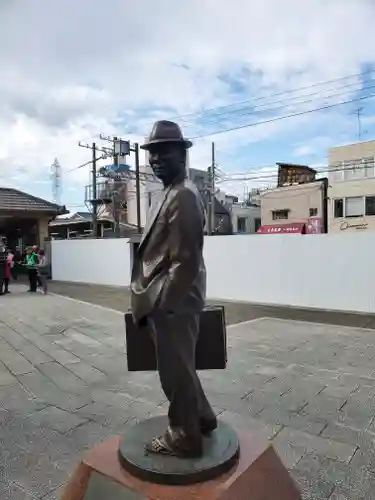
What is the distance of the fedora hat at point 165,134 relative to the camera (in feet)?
6.14

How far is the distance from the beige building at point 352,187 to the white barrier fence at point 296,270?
12.7m

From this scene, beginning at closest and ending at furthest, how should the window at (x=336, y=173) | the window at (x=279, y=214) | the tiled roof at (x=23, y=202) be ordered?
the tiled roof at (x=23, y=202)
the window at (x=336, y=173)
the window at (x=279, y=214)

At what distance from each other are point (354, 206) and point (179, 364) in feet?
71.1

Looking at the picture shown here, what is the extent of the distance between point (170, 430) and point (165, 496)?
29cm

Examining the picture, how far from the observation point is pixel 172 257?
1.79 meters

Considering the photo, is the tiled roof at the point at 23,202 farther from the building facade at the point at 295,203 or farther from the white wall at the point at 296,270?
the building facade at the point at 295,203

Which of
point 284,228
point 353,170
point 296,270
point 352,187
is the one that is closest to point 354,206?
point 352,187

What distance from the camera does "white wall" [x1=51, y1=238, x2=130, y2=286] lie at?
574 inches

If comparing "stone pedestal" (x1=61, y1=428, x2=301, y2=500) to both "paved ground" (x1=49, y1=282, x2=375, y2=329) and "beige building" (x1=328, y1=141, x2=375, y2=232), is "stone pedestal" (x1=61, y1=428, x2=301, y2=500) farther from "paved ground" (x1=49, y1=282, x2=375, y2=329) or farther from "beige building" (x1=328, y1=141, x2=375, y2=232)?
"beige building" (x1=328, y1=141, x2=375, y2=232)

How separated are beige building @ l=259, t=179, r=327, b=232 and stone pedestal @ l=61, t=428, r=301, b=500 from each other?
874 inches

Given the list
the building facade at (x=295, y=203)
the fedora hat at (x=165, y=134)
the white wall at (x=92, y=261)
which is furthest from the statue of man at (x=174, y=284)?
the building facade at (x=295, y=203)

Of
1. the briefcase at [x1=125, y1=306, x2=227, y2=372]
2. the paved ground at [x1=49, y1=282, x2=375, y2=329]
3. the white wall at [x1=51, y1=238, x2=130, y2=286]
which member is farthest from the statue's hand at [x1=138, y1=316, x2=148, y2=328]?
the white wall at [x1=51, y1=238, x2=130, y2=286]

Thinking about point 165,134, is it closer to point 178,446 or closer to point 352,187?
point 178,446

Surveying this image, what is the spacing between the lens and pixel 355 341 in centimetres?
611
